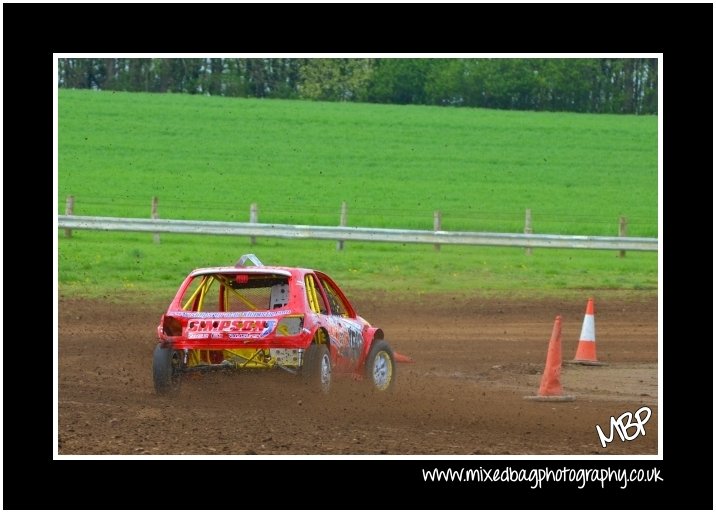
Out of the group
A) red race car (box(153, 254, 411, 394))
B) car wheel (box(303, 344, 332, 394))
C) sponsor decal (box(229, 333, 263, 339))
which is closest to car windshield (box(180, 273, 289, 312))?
red race car (box(153, 254, 411, 394))

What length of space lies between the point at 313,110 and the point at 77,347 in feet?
136

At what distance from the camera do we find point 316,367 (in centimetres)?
1096

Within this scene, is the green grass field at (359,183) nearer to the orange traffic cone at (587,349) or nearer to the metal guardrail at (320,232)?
the metal guardrail at (320,232)

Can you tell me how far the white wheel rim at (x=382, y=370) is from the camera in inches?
487

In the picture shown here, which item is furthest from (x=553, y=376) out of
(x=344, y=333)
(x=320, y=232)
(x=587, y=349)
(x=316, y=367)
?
(x=320, y=232)

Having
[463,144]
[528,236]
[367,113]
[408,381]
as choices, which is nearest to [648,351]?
[408,381]

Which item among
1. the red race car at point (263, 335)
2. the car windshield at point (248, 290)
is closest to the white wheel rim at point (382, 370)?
the red race car at point (263, 335)

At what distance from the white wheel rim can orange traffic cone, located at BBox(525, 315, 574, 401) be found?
1542 mm

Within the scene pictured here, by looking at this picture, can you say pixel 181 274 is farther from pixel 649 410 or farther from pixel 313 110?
pixel 313 110

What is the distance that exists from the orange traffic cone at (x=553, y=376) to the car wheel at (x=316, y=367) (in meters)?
2.41

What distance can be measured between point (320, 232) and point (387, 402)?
13648 millimetres

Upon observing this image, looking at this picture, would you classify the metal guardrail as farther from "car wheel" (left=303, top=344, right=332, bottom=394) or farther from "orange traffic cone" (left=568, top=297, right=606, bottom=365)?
"car wheel" (left=303, top=344, right=332, bottom=394)

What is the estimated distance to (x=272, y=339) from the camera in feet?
35.9

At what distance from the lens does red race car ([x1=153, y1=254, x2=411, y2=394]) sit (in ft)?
36.0
